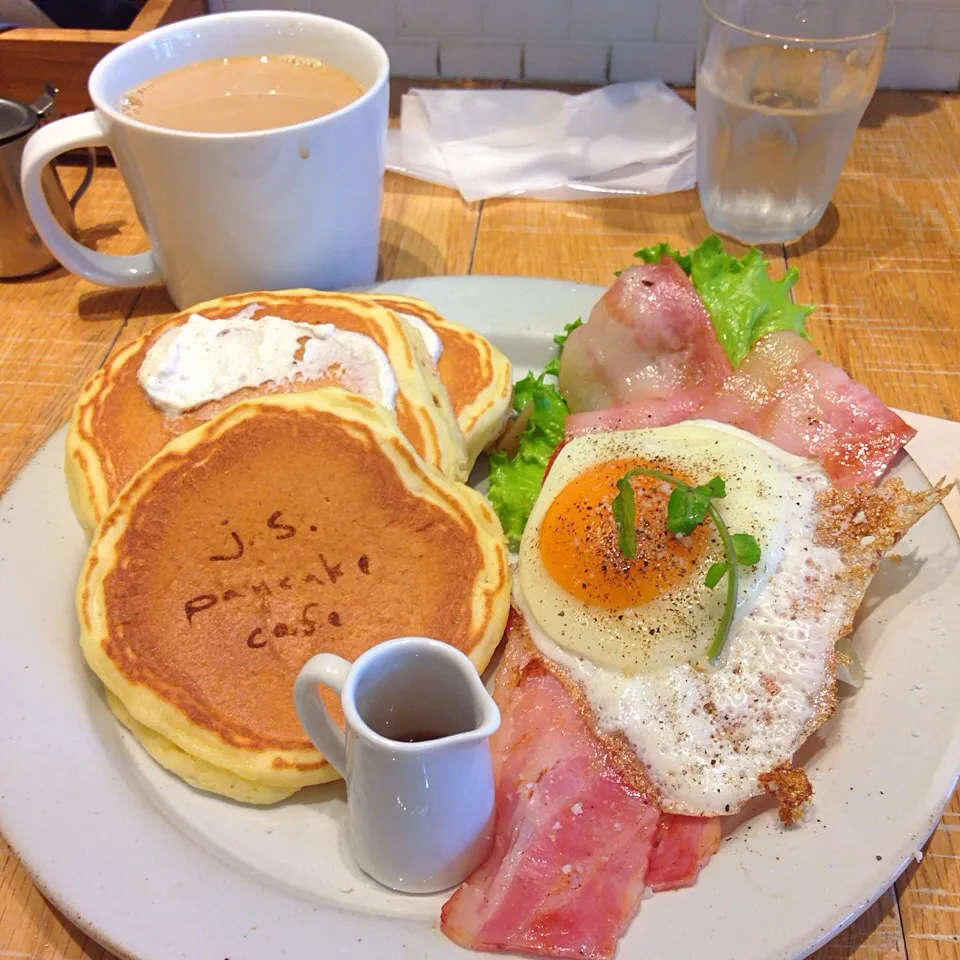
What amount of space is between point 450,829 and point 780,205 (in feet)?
6.58

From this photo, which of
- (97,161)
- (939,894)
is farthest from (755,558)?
(97,161)

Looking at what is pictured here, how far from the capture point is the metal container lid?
229cm

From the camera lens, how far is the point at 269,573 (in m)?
1.46

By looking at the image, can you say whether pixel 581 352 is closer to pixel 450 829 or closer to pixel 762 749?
pixel 762 749

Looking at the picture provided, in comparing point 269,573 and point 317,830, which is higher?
point 269,573

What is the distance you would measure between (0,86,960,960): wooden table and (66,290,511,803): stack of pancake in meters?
0.58

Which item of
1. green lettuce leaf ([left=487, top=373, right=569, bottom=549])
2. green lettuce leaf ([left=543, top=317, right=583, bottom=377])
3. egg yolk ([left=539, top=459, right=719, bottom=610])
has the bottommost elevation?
green lettuce leaf ([left=487, top=373, right=569, bottom=549])

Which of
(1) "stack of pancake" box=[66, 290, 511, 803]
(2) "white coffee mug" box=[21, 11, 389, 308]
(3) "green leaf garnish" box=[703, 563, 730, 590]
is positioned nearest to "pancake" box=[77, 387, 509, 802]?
(1) "stack of pancake" box=[66, 290, 511, 803]

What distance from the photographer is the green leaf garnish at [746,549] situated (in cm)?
143

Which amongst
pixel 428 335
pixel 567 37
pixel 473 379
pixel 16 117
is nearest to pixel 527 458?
pixel 473 379

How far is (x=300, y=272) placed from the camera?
2.07m

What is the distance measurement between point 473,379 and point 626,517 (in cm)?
48

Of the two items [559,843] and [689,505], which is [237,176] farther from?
[559,843]

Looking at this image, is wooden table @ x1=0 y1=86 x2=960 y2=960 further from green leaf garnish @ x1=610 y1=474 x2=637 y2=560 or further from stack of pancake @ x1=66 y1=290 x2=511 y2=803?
green leaf garnish @ x1=610 y1=474 x2=637 y2=560
